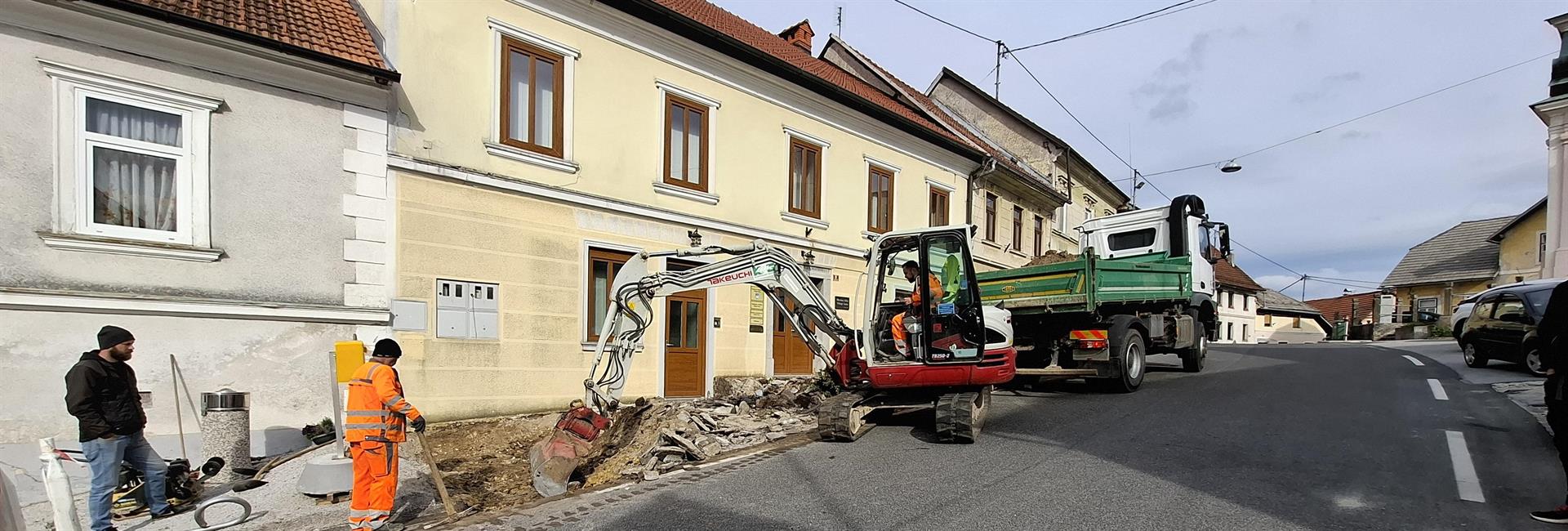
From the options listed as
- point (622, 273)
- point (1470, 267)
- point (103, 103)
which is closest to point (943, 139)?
point (622, 273)

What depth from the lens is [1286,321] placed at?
5341 centimetres

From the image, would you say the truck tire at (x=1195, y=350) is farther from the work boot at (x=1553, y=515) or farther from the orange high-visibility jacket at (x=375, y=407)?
the orange high-visibility jacket at (x=375, y=407)

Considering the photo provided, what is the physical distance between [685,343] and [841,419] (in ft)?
16.4

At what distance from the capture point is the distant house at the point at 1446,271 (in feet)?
120

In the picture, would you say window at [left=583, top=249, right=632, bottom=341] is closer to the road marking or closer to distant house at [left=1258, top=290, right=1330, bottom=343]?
the road marking

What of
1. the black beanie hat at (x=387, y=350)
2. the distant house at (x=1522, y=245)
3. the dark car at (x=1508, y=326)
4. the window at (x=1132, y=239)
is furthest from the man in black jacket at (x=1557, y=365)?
the distant house at (x=1522, y=245)

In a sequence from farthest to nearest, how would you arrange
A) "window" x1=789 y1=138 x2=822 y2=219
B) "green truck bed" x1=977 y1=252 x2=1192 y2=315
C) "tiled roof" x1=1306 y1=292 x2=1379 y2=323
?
"tiled roof" x1=1306 y1=292 x2=1379 y2=323
"window" x1=789 y1=138 x2=822 y2=219
"green truck bed" x1=977 y1=252 x2=1192 y2=315

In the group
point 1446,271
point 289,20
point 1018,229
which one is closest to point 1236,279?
point 1446,271

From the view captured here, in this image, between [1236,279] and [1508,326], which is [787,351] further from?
[1236,279]

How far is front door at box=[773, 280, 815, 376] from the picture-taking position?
44.5 feet

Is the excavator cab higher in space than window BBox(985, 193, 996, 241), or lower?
lower

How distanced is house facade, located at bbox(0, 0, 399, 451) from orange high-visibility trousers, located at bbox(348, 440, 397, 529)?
11.5 feet

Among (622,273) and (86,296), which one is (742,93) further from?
(86,296)

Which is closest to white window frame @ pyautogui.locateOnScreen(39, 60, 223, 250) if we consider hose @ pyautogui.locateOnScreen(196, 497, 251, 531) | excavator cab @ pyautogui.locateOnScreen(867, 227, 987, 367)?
hose @ pyautogui.locateOnScreen(196, 497, 251, 531)
